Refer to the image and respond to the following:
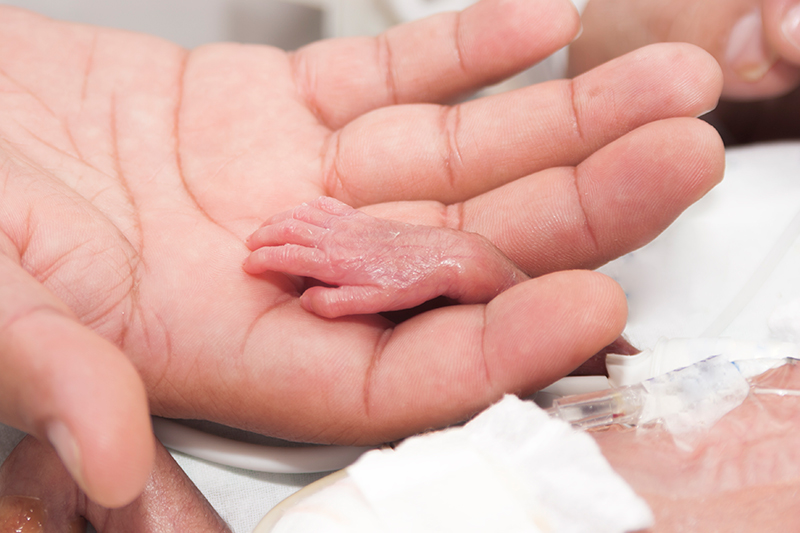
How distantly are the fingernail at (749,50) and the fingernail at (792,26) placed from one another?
0.20 ft

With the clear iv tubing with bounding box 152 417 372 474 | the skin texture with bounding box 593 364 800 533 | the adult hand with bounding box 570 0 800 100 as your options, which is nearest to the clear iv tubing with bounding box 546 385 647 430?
the skin texture with bounding box 593 364 800 533

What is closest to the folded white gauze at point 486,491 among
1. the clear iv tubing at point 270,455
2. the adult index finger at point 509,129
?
the clear iv tubing at point 270,455

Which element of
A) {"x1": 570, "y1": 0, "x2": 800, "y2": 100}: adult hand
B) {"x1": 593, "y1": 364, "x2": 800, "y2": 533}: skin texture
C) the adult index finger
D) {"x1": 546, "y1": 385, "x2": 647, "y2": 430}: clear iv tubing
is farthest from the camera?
{"x1": 570, "y1": 0, "x2": 800, "y2": 100}: adult hand

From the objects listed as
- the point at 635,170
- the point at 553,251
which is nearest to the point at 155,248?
the point at 553,251

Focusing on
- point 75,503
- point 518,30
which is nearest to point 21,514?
point 75,503

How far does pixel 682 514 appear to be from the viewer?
56 cm

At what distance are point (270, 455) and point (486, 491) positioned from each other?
0.41 metres

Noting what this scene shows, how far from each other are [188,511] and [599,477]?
1.67 ft

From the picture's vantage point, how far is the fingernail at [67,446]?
0.45 m

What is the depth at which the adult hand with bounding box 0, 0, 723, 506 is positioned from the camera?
67 centimetres

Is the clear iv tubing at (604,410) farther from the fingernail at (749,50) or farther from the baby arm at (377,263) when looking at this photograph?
the fingernail at (749,50)

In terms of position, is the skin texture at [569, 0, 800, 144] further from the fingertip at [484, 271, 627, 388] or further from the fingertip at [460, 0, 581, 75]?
the fingertip at [484, 271, 627, 388]

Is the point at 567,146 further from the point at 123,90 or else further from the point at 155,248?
the point at 123,90

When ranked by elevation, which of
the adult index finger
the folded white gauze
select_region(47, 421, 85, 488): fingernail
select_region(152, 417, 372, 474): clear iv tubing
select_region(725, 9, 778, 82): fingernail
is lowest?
select_region(152, 417, 372, 474): clear iv tubing
